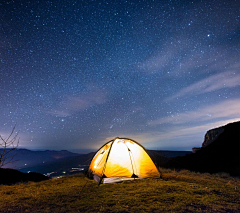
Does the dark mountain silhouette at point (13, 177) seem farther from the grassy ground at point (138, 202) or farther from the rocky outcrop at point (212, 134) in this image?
the rocky outcrop at point (212, 134)

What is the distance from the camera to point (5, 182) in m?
9.35

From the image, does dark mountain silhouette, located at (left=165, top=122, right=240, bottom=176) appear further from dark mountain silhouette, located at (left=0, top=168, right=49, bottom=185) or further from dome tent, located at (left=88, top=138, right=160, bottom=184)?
dark mountain silhouette, located at (left=0, top=168, right=49, bottom=185)

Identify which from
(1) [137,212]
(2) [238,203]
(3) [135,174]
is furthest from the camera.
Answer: (3) [135,174]

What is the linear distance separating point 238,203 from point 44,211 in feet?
20.5

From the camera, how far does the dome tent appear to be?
316 inches

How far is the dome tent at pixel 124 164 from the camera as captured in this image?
8.02 m

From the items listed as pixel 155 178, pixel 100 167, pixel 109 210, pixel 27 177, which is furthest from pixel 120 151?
pixel 27 177

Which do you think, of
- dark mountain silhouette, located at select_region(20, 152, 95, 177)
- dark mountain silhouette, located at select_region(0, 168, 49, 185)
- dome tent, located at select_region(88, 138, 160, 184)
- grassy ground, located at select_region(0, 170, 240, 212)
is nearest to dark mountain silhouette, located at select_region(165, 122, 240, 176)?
dome tent, located at select_region(88, 138, 160, 184)

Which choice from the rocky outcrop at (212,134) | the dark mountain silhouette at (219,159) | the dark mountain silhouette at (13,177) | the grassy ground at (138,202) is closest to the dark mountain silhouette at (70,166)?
the dark mountain silhouette at (13,177)

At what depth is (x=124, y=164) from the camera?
27.7 feet

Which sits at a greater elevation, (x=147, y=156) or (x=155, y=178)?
(x=147, y=156)

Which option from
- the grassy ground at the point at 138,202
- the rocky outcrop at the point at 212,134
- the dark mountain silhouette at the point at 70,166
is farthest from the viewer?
the rocky outcrop at the point at 212,134

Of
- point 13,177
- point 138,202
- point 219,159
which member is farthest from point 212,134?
point 13,177

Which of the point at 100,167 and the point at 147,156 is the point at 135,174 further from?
the point at 100,167
